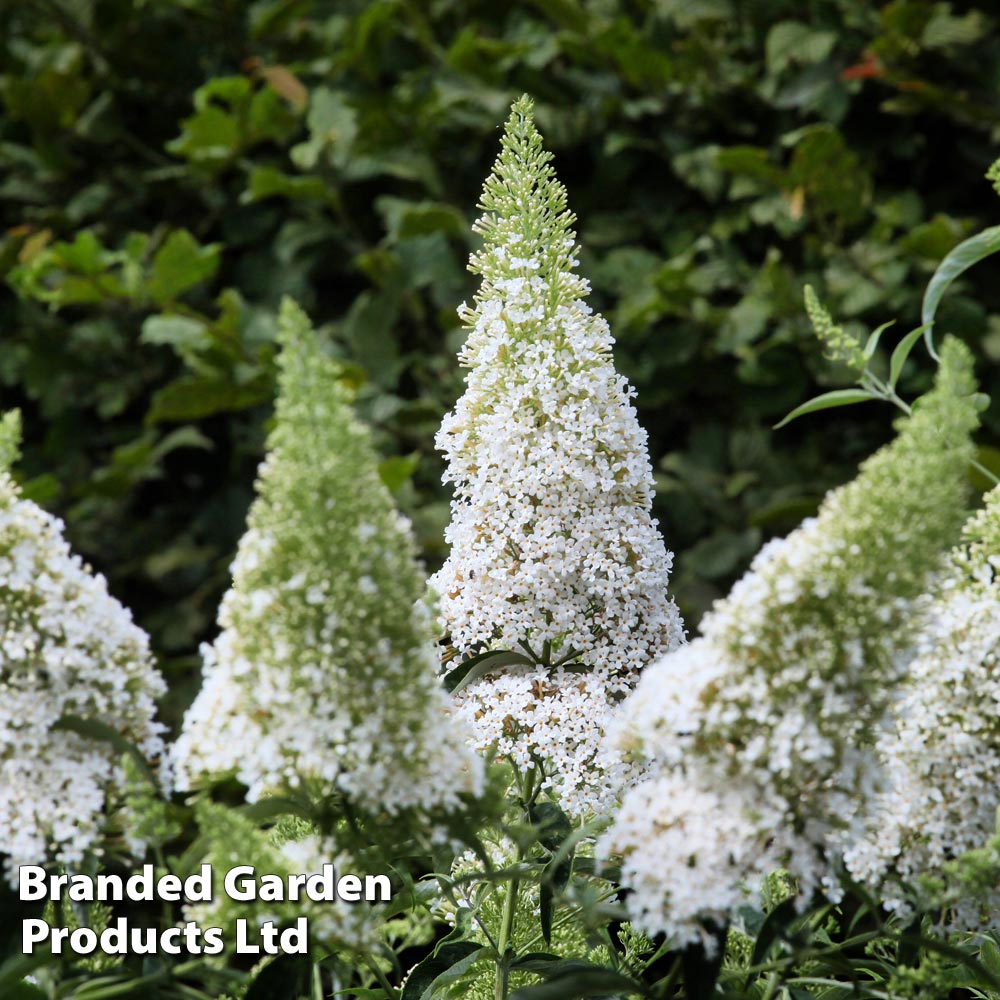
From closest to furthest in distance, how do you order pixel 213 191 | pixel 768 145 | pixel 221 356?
pixel 221 356, pixel 768 145, pixel 213 191

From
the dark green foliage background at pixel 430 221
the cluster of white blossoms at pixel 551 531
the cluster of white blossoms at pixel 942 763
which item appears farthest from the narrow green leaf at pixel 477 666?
the dark green foliage background at pixel 430 221

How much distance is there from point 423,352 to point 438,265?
230 millimetres

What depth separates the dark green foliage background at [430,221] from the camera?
230cm

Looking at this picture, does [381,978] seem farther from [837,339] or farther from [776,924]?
[837,339]

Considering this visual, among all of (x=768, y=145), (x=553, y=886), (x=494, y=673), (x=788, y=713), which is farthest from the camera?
(x=768, y=145)

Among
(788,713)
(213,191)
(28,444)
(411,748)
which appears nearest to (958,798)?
(788,713)

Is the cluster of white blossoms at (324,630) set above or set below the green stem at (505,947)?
above

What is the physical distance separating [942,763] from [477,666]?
26 cm

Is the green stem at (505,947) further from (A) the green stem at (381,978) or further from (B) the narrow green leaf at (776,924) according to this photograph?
(B) the narrow green leaf at (776,924)

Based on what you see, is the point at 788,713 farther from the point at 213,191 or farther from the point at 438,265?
the point at 213,191

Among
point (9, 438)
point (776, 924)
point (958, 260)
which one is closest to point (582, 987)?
point (776, 924)

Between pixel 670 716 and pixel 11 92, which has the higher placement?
pixel 11 92

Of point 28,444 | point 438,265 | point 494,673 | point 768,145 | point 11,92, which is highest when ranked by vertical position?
point 11,92

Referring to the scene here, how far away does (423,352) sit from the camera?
262 centimetres
